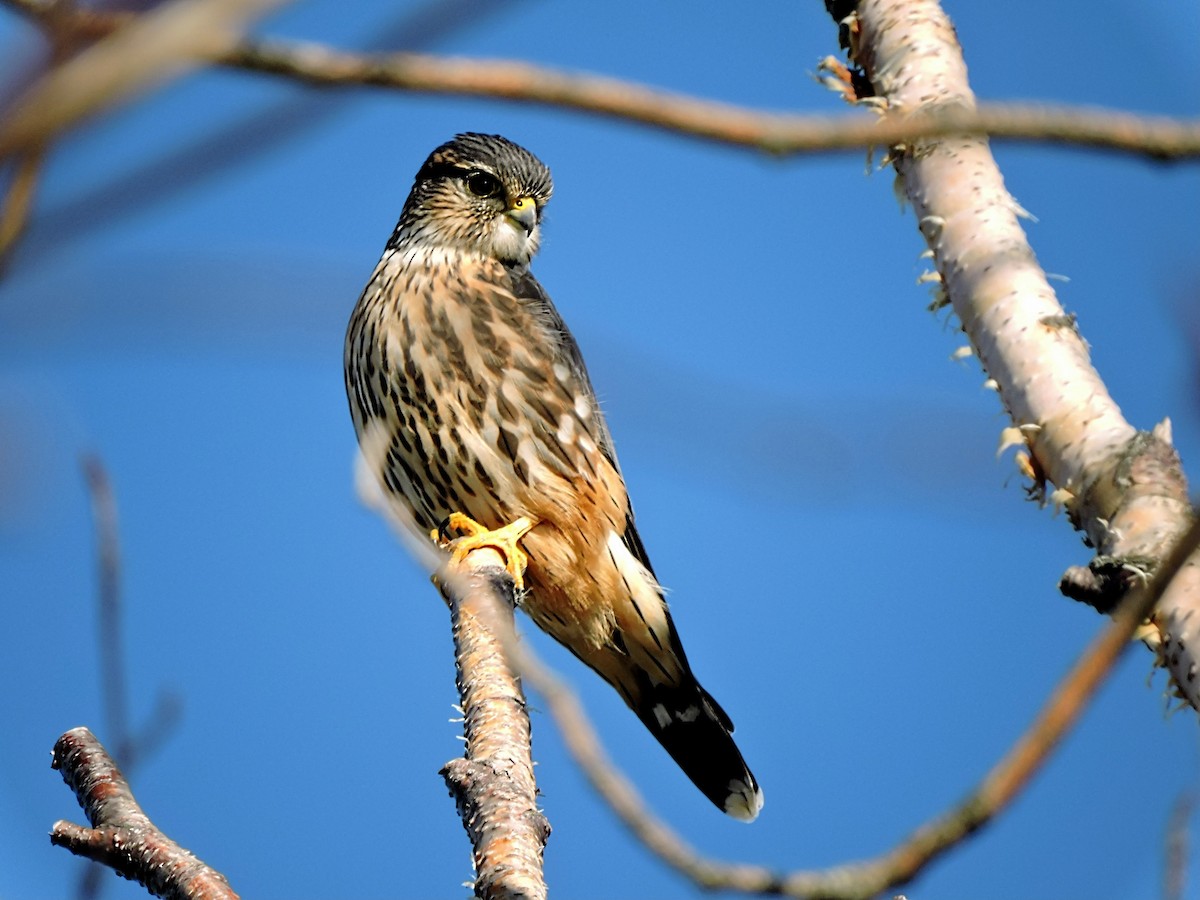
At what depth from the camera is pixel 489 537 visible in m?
3.76

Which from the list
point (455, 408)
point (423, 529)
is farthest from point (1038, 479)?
point (423, 529)

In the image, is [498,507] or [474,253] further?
[474,253]

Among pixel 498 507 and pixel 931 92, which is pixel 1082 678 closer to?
pixel 931 92

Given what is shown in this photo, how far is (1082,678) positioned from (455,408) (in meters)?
3.20

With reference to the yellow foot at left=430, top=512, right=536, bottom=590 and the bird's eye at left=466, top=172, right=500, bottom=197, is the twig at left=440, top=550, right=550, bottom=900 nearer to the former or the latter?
the yellow foot at left=430, top=512, right=536, bottom=590

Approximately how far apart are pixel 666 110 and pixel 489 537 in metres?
3.12

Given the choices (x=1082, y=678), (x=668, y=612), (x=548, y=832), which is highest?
(x=668, y=612)

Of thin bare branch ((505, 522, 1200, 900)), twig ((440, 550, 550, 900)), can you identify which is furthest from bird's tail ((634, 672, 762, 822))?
thin bare branch ((505, 522, 1200, 900))

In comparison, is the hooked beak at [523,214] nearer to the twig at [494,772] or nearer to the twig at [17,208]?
the twig at [494,772]

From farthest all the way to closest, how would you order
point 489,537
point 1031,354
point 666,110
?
point 489,537 → point 1031,354 → point 666,110

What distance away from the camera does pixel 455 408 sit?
150 inches

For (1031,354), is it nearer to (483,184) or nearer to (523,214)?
(523,214)

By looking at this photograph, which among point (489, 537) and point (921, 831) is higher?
point (489, 537)

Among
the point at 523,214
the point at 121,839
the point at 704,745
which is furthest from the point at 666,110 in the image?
the point at 523,214
